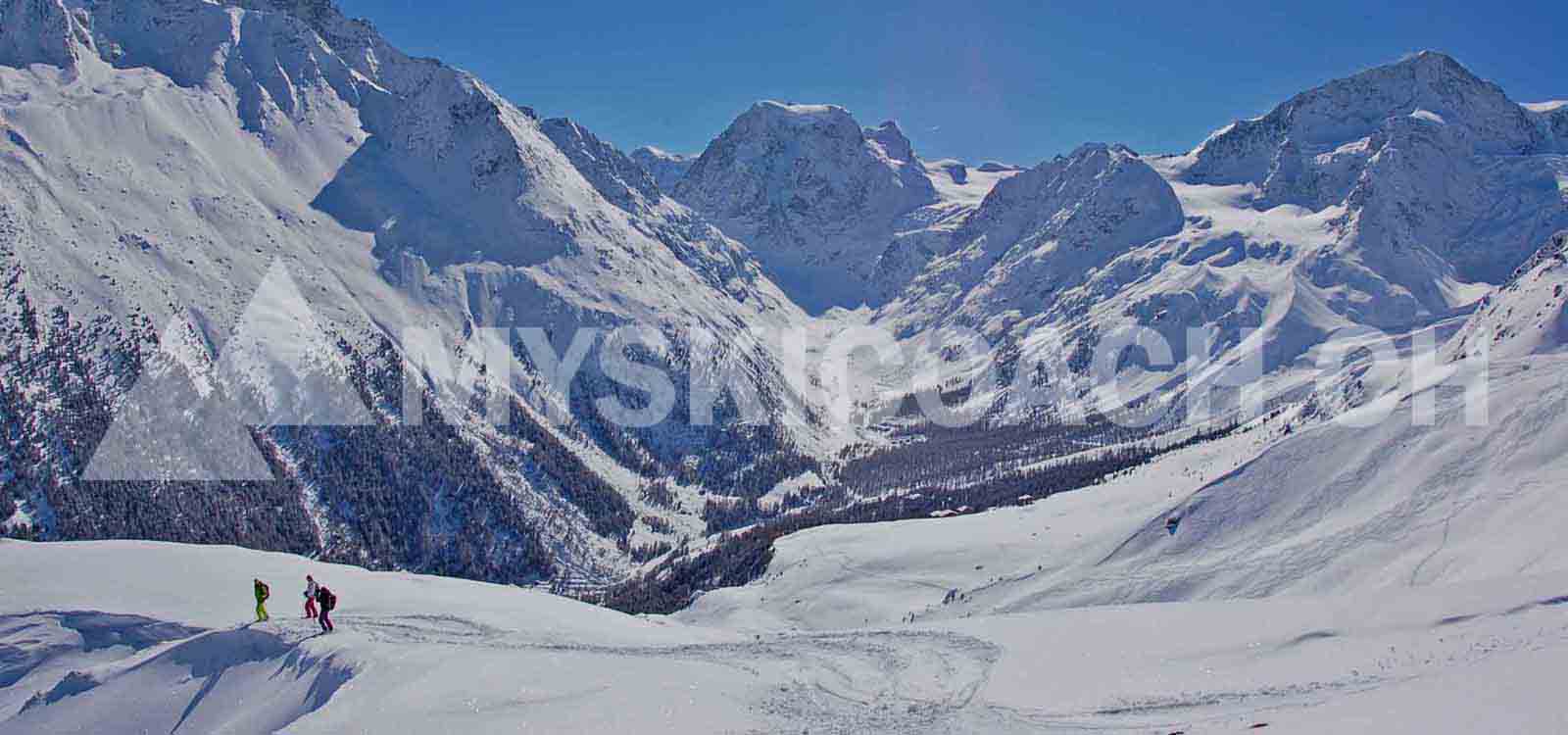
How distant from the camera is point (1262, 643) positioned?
3722 centimetres

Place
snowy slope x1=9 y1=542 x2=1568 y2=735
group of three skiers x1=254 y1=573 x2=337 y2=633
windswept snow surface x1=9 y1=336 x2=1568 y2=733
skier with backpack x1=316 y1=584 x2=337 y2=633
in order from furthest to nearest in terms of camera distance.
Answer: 1. group of three skiers x1=254 y1=573 x2=337 y2=633
2. skier with backpack x1=316 y1=584 x2=337 y2=633
3. windswept snow surface x1=9 y1=336 x2=1568 y2=733
4. snowy slope x1=9 y1=542 x2=1568 y2=735

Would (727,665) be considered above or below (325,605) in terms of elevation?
below

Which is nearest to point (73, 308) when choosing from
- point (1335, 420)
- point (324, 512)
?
point (324, 512)

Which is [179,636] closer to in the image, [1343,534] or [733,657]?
[733,657]

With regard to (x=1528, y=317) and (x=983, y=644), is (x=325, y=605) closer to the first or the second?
(x=983, y=644)

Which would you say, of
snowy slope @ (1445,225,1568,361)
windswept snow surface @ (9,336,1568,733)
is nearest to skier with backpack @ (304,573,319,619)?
windswept snow surface @ (9,336,1568,733)

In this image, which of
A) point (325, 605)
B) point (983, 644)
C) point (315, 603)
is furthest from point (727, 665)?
point (315, 603)

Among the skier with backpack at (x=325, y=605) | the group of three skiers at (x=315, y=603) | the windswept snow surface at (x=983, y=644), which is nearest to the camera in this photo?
the windswept snow surface at (x=983, y=644)

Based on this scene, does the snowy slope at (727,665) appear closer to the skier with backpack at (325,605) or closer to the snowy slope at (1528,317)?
the skier with backpack at (325,605)

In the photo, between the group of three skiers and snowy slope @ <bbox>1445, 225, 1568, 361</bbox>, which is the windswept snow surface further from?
snowy slope @ <bbox>1445, 225, 1568, 361</bbox>

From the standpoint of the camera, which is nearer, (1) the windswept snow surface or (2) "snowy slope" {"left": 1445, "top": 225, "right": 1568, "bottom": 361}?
(1) the windswept snow surface

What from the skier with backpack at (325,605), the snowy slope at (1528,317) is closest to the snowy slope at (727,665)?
the skier with backpack at (325,605)

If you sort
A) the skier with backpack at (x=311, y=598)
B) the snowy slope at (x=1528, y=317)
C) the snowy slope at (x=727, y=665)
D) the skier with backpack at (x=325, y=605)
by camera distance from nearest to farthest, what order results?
the snowy slope at (x=727, y=665)
the skier with backpack at (x=325, y=605)
the skier with backpack at (x=311, y=598)
the snowy slope at (x=1528, y=317)

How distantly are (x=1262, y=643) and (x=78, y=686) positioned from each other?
156 feet
